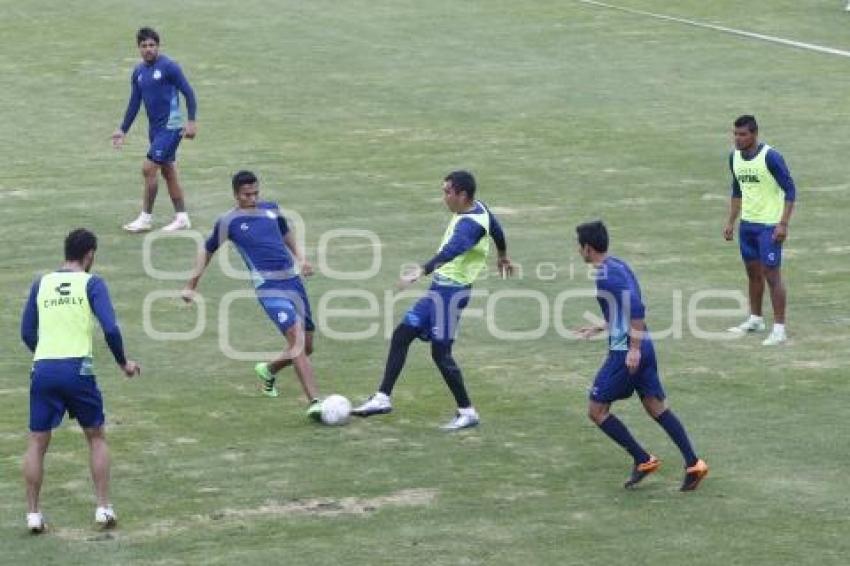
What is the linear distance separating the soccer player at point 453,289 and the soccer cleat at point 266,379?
1464 mm

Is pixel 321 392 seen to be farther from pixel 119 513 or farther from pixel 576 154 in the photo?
Answer: pixel 576 154

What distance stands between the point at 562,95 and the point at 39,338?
18715mm

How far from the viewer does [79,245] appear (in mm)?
13633

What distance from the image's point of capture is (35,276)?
2181 cm

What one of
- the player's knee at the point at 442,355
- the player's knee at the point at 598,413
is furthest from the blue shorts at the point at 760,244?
the player's knee at the point at 598,413

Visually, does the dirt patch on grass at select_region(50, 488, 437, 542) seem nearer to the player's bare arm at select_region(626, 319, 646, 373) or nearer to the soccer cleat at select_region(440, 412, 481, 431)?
the soccer cleat at select_region(440, 412, 481, 431)

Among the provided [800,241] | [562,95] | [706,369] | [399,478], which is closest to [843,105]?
[562,95]

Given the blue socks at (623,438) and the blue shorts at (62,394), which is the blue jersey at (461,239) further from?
the blue shorts at (62,394)

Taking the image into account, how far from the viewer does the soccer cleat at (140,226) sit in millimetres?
23719

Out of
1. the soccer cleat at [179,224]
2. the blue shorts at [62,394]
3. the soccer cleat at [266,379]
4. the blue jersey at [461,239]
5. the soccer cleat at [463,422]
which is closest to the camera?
the blue shorts at [62,394]

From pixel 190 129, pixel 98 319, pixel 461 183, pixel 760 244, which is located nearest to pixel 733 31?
pixel 190 129

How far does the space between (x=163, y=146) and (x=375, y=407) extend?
7.74 m

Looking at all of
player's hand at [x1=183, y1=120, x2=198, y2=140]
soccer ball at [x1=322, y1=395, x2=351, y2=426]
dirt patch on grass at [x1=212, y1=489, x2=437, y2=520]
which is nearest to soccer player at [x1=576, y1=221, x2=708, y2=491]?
dirt patch on grass at [x1=212, y1=489, x2=437, y2=520]

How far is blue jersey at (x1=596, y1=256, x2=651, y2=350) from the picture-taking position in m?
14.3
